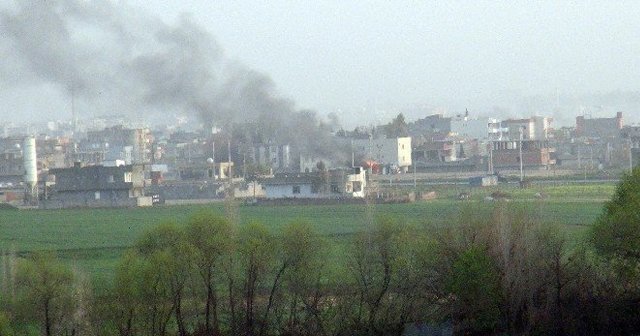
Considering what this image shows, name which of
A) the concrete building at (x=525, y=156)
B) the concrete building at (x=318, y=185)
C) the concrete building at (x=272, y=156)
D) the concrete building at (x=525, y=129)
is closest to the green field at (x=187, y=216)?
the concrete building at (x=318, y=185)

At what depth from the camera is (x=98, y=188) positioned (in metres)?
29.3

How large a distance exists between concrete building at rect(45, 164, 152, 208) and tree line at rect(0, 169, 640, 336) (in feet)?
53.1

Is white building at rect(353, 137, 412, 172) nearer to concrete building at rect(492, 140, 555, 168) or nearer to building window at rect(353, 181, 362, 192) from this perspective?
concrete building at rect(492, 140, 555, 168)

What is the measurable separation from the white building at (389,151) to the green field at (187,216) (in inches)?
432

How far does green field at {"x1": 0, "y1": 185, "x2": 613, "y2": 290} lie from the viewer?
1655 centimetres

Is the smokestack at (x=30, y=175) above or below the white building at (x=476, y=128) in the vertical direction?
below

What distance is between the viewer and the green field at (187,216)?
16.5 meters

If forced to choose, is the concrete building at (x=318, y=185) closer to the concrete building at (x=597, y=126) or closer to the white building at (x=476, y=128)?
the white building at (x=476, y=128)

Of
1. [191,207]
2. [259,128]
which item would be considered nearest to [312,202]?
[191,207]

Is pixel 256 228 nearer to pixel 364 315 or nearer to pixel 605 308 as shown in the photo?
pixel 364 315

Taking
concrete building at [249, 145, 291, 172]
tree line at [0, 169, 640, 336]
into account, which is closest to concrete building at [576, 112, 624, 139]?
concrete building at [249, 145, 291, 172]

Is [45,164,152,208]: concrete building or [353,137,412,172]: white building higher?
[353,137,412,172]: white building

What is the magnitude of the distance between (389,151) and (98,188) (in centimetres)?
1344

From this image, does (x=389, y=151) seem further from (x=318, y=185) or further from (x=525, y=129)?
(x=525, y=129)
